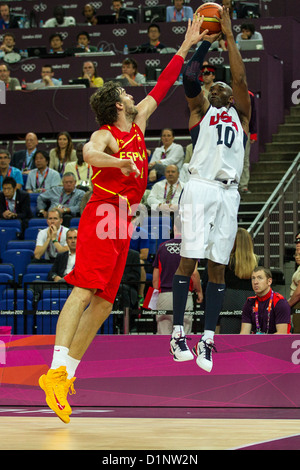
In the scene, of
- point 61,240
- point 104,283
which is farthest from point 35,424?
point 61,240

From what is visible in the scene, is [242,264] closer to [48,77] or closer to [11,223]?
[11,223]

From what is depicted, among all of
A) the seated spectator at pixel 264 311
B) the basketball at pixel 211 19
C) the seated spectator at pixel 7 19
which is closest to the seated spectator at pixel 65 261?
the seated spectator at pixel 264 311

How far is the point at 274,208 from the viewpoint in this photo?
10.7 m

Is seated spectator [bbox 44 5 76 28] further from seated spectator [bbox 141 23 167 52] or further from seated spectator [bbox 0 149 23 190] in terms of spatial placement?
seated spectator [bbox 0 149 23 190]

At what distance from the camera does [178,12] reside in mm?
16891

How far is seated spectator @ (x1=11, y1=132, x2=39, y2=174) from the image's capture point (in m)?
13.4

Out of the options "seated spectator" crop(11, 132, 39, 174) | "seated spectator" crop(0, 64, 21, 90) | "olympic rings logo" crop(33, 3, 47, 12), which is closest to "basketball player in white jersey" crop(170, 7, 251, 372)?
"seated spectator" crop(11, 132, 39, 174)

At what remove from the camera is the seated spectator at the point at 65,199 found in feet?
38.5

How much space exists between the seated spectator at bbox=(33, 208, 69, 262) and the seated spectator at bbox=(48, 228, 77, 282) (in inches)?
20.7

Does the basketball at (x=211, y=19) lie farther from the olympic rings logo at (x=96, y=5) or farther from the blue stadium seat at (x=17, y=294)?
the olympic rings logo at (x=96, y=5)

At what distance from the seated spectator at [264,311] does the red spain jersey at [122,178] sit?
2.26 m

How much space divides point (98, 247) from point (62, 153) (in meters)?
7.95

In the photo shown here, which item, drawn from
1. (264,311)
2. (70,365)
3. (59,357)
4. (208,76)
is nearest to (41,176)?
(208,76)
